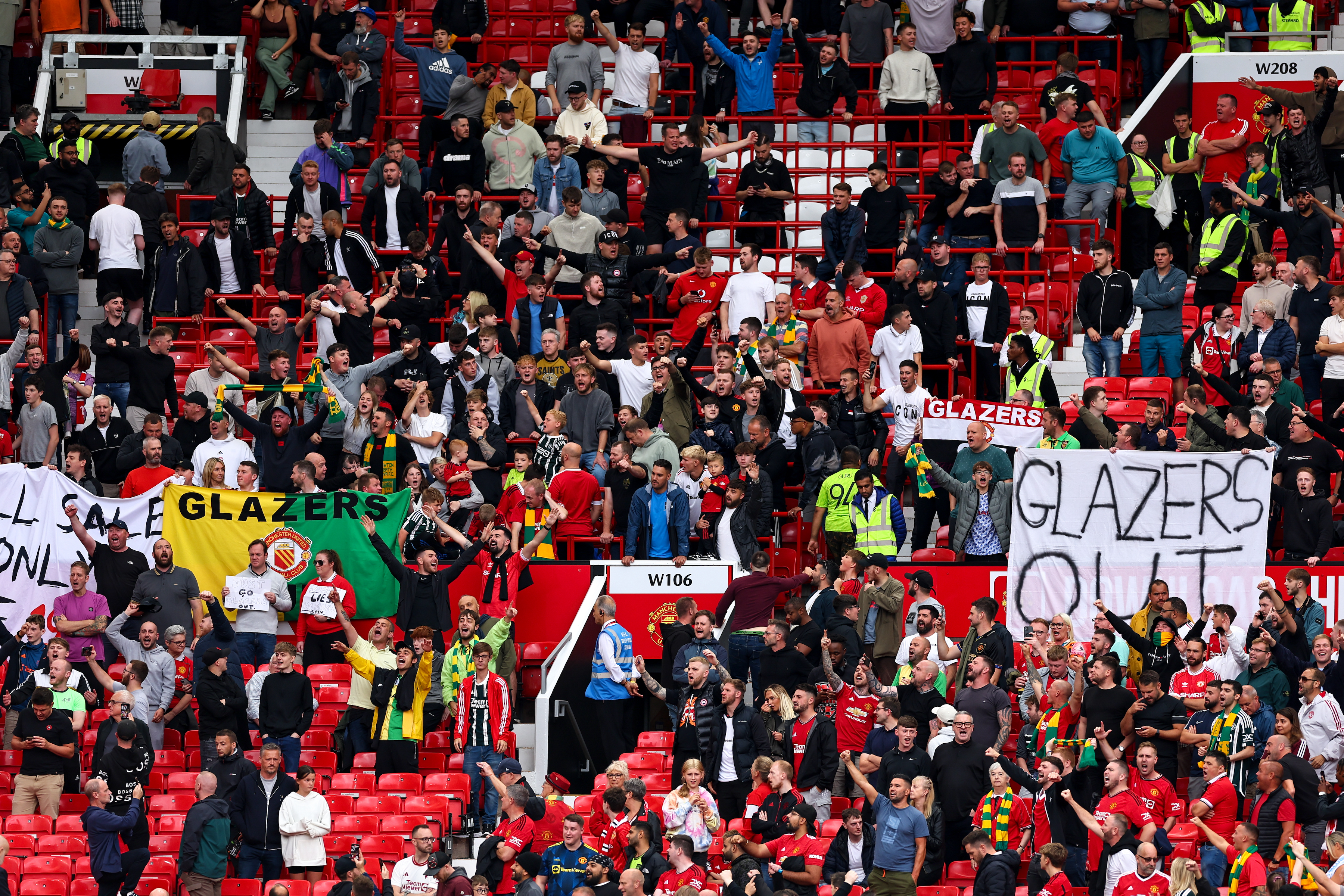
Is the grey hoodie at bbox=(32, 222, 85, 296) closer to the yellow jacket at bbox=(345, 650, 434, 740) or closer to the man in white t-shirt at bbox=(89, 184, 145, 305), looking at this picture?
the man in white t-shirt at bbox=(89, 184, 145, 305)

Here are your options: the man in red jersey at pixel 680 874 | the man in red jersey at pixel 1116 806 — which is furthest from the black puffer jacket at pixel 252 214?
the man in red jersey at pixel 1116 806

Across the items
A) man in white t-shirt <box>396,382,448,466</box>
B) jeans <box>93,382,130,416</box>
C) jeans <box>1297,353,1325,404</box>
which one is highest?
jeans <box>1297,353,1325,404</box>

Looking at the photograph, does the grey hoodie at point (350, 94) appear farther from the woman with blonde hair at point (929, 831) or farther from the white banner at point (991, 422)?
the woman with blonde hair at point (929, 831)

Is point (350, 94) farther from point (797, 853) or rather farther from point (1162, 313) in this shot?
point (797, 853)

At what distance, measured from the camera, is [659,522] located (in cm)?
2050

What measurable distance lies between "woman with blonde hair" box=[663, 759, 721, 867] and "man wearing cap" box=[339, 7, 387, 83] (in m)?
12.3

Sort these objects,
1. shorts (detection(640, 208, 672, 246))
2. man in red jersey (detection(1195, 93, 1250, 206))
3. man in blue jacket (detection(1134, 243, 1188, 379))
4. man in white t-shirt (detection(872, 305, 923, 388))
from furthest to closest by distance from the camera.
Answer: man in red jersey (detection(1195, 93, 1250, 206)), shorts (detection(640, 208, 672, 246)), man in blue jacket (detection(1134, 243, 1188, 379)), man in white t-shirt (detection(872, 305, 923, 388))

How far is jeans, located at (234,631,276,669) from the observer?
66.4 feet

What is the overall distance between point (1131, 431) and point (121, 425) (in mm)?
9668

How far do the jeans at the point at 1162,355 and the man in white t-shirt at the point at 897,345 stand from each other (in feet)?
7.84

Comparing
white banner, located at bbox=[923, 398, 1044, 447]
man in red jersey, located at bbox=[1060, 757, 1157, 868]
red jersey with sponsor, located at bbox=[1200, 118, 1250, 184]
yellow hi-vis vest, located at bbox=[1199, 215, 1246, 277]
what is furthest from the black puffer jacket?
man in red jersey, located at bbox=[1060, 757, 1157, 868]

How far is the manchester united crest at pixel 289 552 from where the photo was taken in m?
20.8

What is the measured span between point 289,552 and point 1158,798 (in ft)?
26.8

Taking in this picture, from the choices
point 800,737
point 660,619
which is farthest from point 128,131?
point 800,737
